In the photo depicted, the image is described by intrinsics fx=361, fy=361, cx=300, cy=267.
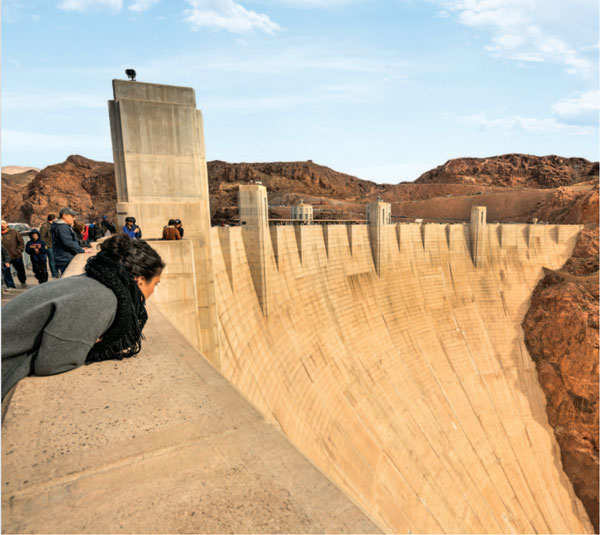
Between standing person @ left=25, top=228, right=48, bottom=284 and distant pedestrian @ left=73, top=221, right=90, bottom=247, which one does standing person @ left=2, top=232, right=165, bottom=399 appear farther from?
standing person @ left=25, top=228, right=48, bottom=284

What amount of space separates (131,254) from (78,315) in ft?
1.84

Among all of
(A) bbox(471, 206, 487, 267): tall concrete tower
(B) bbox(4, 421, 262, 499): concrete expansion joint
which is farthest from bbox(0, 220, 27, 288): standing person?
(A) bbox(471, 206, 487, 267): tall concrete tower

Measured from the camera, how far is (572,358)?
66.3 feet

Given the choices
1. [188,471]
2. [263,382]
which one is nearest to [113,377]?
[188,471]

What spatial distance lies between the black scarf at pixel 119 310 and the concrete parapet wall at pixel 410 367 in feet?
21.1

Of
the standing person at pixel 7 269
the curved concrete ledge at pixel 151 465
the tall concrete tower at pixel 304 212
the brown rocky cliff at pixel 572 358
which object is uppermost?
the tall concrete tower at pixel 304 212

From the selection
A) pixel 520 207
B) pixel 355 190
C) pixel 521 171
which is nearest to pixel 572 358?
pixel 520 207

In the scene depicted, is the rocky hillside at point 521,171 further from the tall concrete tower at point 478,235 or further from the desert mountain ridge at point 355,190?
the tall concrete tower at point 478,235

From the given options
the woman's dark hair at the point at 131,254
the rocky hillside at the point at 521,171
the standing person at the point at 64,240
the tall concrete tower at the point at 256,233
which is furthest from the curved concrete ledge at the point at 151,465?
the rocky hillside at the point at 521,171

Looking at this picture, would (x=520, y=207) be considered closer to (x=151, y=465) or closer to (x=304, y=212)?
(x=304, y=212)

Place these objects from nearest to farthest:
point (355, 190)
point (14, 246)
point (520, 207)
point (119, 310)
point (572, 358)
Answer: point (119, 310) → point (14, 246) → point (572, 358) → point (520, 207) → point (355, 190)

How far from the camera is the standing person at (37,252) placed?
7.14 m

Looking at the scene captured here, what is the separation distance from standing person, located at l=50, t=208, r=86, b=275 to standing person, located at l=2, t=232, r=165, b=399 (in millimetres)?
3989

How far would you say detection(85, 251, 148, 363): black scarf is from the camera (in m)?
2.29
